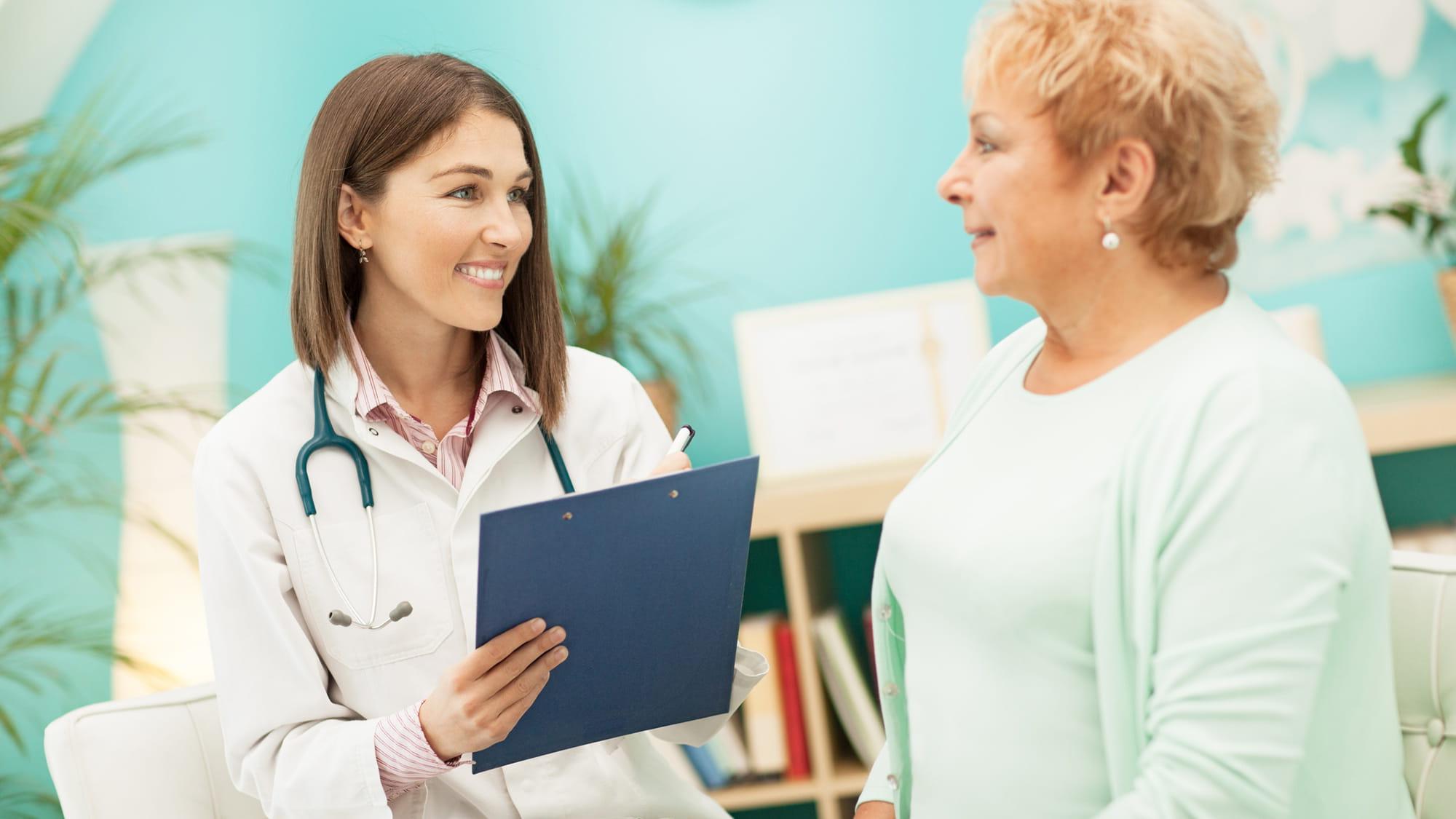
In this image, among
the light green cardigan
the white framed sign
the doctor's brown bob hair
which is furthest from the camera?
the white framed sign

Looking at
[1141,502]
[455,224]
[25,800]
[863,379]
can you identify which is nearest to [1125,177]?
[1141,502]

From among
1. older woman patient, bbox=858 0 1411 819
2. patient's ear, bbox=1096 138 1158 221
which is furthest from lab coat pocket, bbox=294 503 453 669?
patient's ear, bbox=1096 138 1158 221

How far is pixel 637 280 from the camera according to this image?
269cm

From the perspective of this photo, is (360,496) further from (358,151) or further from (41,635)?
(41,635)

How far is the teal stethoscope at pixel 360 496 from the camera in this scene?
54.0 inches

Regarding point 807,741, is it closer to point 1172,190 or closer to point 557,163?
point 557,163

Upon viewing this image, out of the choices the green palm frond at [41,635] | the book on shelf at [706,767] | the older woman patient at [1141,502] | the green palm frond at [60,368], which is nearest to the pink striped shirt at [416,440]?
the older woman patient at [1141,502]

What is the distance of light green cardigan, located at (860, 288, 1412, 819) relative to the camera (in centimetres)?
93

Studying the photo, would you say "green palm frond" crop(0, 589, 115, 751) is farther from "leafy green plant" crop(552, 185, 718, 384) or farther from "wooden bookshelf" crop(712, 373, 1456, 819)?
"wooden bookshelf" crop(712, 373, 1456, 819)

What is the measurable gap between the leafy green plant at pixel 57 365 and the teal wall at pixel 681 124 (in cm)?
6

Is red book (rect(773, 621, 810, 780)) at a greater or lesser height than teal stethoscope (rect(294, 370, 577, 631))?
lesser

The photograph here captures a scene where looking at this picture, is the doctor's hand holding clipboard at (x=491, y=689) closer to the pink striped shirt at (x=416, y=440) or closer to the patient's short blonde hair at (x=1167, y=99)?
the pink striped shirt at (x=416, y=440)

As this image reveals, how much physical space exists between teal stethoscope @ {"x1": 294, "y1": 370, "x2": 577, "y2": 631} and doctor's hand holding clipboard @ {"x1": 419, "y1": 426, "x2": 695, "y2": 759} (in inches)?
5.2

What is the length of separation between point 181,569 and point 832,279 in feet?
5.38
